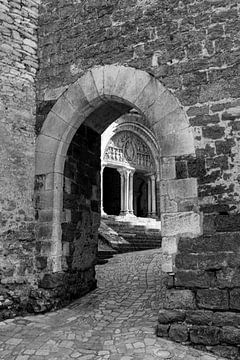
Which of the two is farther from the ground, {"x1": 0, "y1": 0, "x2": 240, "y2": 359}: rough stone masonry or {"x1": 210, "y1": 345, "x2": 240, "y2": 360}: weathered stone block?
{"x1": 0, "y1": 0, "x2": 240, "y2": 359}: rough stone masonry

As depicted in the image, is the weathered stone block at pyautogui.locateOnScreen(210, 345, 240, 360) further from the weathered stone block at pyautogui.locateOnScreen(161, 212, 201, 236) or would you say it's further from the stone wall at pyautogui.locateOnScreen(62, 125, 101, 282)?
the stone wall at pyautogui.locateOnScreen(62, 125, 101, 282)

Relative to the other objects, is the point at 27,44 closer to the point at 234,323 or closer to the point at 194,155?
the point at 194,155

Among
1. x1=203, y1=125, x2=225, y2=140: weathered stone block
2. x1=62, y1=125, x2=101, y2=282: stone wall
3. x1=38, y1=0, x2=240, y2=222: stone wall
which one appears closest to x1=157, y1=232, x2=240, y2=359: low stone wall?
x1=38, y1=0, x2=240, y2=222: stone wall

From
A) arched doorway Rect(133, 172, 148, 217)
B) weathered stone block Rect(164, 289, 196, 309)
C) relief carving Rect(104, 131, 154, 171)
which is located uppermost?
relief carving Rect(104, 131, 154, 171)

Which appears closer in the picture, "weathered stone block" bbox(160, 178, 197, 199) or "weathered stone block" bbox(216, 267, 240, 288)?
"weathered stone block" bbox(216, 267, 240, 288)

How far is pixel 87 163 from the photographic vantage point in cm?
603

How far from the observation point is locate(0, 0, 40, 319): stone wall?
486 centimetres

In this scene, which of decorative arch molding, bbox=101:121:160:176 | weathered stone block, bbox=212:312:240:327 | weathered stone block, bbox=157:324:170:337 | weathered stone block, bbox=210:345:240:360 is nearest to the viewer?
weathered stone block, bbox=210:345:240:360

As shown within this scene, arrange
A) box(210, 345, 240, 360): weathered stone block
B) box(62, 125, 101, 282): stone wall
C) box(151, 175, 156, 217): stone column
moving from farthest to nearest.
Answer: box(151, 175, 156, 217): stone column
box(62, 125, 101, 282): stone wall
box(210, 345, 240, 360): weathered stone block

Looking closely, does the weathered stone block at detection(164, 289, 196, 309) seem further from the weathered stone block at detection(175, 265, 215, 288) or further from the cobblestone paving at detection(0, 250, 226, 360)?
the cobblestone paving at detection(0, 250, 226, 360)

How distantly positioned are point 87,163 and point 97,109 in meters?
0.91

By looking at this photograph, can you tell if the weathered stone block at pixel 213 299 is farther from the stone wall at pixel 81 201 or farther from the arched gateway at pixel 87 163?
the stone wall at pixel 81 201

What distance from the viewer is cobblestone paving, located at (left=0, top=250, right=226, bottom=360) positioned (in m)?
3.58

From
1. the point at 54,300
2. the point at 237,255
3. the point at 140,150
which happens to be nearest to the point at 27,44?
the point at 54,300
